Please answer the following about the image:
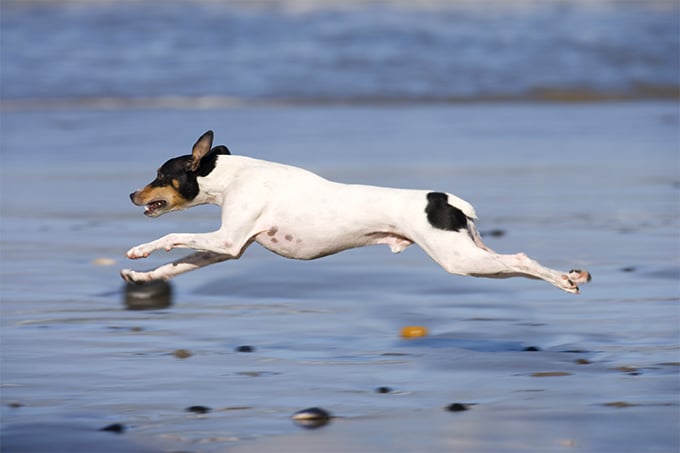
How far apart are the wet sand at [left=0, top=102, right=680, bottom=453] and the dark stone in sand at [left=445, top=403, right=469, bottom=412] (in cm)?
3

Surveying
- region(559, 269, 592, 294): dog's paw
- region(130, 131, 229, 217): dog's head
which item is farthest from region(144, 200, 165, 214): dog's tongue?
region(559, 269, 592, 294): dog's paw

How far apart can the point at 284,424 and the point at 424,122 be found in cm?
1178

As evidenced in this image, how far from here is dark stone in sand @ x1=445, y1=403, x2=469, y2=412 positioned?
5.53 meters

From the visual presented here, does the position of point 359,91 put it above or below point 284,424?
above

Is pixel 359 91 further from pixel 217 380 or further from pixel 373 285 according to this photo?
pixel 217 380

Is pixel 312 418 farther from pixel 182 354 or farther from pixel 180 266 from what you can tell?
pixel 180 266

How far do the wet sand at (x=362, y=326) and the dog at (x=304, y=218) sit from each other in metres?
0.43

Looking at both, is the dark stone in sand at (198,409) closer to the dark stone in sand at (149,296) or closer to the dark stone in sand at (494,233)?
the dark stone in sand at (149,296)

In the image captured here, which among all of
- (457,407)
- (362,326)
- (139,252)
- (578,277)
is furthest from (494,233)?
(457,407)

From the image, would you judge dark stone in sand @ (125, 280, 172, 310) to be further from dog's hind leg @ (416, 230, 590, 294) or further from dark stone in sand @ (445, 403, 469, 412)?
dark stone in sand @ (445, 403, 469, 412)

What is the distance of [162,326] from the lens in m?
7.17

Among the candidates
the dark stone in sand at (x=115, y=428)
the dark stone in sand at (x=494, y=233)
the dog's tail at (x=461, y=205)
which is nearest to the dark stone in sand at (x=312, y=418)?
the dark stone in sand at (x=115, y=428)

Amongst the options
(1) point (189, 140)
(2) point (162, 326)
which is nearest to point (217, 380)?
(2) point (162, 326)

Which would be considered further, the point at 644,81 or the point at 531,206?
the point at 644,81
